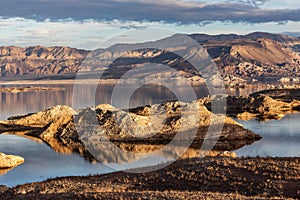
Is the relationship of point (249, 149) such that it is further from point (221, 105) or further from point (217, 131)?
point (221, 105)

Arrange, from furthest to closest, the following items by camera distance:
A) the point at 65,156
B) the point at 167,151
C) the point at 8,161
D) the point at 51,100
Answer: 1. the point at 51,100
2. the point at 167,151
3. the point at 65,156
4. the point at 8,161

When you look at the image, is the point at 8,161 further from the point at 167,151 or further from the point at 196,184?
the point at 196,184

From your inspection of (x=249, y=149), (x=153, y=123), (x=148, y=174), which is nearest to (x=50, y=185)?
(x=148, y=174)


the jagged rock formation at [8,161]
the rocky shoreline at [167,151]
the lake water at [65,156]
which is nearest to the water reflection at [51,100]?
the rocky shoreline at [167,151]

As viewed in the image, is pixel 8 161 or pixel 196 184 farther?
pixel 8 161

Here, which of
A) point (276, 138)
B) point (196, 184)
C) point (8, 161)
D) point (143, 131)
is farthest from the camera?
point (276, 138)

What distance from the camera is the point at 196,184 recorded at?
71.5 ft

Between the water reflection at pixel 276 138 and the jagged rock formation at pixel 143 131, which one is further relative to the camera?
the jagged rock formation at pixel 143 131

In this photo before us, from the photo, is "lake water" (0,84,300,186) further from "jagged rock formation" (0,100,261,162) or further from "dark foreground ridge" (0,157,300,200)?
"dark foreground ridge" (0,157,300,200)

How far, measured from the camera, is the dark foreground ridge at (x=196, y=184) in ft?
61.4

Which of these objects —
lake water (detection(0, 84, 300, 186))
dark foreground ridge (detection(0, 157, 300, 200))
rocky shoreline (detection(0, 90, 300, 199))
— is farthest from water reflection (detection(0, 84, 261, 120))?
dark foreground ridge (detection(0, 157, 300, 200))

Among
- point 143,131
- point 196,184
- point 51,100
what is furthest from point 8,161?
point 51,100

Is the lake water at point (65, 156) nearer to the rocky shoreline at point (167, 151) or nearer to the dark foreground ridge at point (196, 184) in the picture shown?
the rocky shoreline at point (167, 151)

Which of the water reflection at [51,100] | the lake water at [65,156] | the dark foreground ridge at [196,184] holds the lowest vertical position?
the water reflection at [51,100]
